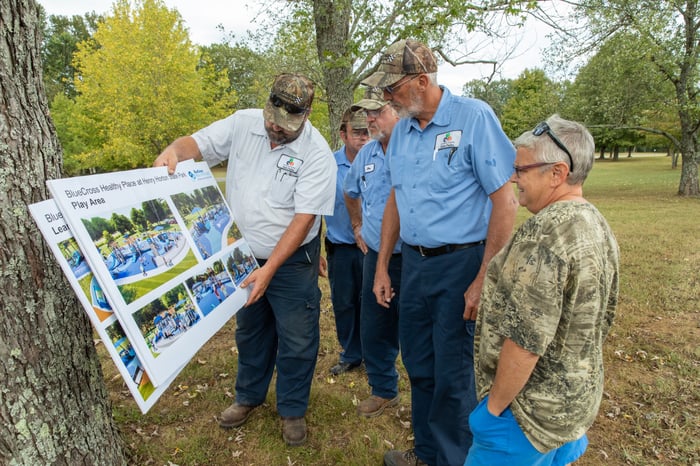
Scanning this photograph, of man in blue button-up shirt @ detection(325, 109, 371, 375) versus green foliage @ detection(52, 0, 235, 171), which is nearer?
man in blue button-up shirt @ detection(325, 109, 371, 375)

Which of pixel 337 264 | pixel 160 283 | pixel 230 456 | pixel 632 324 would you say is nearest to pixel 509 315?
pixel 160 283

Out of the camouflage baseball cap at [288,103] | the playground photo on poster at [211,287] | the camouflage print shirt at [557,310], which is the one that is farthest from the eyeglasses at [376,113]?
the camouflage print shirt at [557,310]

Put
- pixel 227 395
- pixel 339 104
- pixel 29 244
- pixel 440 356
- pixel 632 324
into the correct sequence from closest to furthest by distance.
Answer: pixel 29 244
pixel 440 356
pixel 227 395
pixel 632 324
pixel 339 104

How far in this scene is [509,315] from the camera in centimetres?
158

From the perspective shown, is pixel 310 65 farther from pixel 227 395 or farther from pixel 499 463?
pixel 499 463

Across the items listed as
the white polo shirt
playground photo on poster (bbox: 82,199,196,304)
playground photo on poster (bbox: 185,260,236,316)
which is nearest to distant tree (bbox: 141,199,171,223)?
playground photo on poster (bbox: 82,199,196,304)

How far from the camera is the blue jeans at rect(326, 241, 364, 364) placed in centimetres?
404

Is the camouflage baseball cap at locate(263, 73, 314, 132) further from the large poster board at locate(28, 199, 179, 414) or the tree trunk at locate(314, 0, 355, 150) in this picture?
the tree trunk at locate(314, 0, 355, 150)

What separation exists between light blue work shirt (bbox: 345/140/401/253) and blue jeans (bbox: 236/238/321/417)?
48 centimetres

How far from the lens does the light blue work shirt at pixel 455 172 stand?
7.63 ft

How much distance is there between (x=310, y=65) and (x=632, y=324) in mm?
8452

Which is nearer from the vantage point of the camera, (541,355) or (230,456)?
(541,355)

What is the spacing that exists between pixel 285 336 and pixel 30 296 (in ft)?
5.02

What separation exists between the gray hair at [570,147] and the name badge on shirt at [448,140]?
2.52 feet
